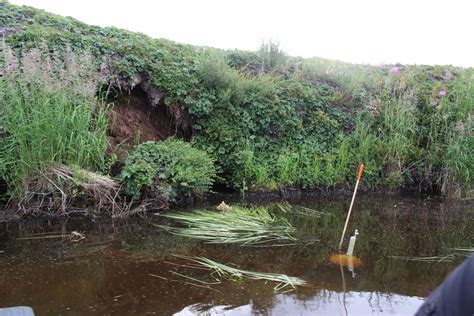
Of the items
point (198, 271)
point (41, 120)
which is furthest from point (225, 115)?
point (198, 271)

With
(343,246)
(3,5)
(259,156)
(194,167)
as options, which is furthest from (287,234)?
(3,5)

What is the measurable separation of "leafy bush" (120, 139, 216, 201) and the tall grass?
458 mm

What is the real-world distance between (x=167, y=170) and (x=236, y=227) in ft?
4.26

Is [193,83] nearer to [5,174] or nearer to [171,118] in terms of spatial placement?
[171,118]

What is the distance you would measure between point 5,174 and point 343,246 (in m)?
4.09

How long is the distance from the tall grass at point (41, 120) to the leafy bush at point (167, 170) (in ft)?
1.50

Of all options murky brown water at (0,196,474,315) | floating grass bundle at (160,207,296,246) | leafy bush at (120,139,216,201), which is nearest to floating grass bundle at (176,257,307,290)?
→ murky brown water at (0,196,474,315)

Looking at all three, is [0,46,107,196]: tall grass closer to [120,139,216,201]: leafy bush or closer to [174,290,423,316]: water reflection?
[120,139,216,201]: leafy bush

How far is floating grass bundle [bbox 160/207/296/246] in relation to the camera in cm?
459

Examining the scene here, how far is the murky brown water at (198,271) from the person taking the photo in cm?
311

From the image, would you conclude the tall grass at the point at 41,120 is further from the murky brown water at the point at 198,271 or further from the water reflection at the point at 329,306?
the water reflection at the point at 329,306

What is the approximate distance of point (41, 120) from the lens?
4.87 meters

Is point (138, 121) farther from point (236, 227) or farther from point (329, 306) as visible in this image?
point (329, 306)

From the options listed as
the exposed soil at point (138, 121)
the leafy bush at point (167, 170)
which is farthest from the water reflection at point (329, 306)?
the exposed soil at point (138, 121)
